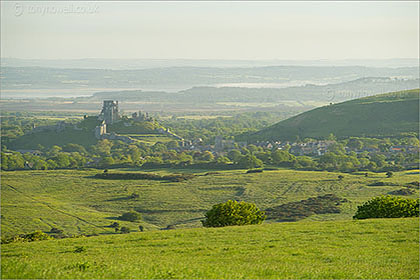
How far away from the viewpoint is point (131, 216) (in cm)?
5381

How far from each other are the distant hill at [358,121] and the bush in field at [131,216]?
107142 millimetres

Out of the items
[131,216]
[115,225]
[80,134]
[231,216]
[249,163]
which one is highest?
[231,216]

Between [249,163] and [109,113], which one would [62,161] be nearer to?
[249,163]

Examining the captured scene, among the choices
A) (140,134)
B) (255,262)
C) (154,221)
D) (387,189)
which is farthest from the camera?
(140,134)

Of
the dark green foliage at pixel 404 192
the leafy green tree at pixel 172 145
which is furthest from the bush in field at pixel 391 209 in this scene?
the leafy green tree at pixel 172 145

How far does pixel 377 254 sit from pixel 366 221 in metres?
7.73

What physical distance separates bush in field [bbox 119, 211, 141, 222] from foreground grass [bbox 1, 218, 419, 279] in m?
30.2

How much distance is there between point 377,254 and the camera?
17281mm

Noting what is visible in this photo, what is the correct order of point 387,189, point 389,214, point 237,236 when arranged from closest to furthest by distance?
point 237,236, point 389,214, point 387,189

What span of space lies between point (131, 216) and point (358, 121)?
401ft

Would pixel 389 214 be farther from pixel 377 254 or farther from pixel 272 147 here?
pixel 272 147

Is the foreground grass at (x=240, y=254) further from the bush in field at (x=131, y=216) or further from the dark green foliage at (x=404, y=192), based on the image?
the dark green foliage at (x=404, y=192)

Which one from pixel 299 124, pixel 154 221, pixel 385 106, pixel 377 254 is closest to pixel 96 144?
pixel 299 124

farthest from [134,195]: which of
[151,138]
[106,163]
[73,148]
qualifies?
[151,138]
